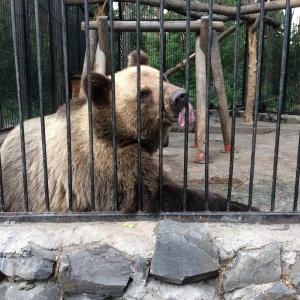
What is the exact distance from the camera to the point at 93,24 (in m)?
4.81

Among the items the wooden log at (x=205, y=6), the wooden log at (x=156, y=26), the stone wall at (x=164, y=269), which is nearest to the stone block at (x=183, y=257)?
the stone wall at (x=164, y=269)

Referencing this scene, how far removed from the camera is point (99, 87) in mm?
2869

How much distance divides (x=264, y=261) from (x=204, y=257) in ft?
1.25

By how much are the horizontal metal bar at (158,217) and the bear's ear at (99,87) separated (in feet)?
2.85

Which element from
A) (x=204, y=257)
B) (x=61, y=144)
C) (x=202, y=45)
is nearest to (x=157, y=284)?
(x=204, y=257)

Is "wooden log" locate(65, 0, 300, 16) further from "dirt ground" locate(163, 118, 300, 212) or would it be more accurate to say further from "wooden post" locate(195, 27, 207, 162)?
"dirt ground" locate(163, 118, 300, 212)

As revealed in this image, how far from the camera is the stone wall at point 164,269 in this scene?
95.7 inches

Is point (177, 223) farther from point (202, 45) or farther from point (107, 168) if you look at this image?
point (202, 45)

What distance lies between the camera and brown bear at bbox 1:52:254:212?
2762 millimetres

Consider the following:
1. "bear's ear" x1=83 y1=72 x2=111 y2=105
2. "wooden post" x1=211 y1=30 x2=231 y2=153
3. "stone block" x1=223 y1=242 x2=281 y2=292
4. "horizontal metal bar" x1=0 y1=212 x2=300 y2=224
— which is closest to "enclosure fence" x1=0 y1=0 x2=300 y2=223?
"horizontal metal bar" x1=0 y1=212 x2=300 y2=224

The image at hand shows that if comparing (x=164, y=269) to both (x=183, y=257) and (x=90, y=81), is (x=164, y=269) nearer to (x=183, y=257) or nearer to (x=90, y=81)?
(x=183, y=257)

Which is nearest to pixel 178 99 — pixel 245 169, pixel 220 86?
pixel 245 169

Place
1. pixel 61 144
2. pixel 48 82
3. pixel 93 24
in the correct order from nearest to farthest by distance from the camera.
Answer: pixel 61 144, pixel 93 24, pixel 48 82

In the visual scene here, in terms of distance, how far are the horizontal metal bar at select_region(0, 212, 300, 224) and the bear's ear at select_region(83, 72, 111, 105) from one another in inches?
34.1
